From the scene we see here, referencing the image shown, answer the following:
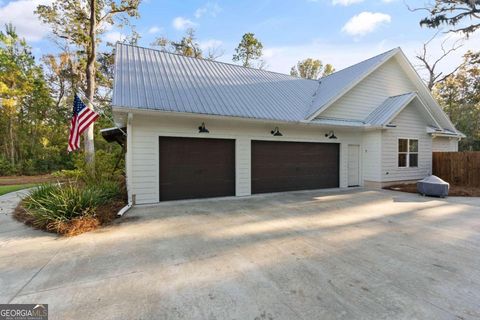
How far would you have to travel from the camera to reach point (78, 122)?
6.21 m

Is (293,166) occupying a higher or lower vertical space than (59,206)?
higher

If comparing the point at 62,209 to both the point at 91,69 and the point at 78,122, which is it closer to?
the point at 78,122

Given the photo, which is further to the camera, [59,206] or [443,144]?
[443,144]

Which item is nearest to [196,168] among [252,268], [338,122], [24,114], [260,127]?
[260,127]

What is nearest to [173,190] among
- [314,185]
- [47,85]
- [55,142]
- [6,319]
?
[6,319]

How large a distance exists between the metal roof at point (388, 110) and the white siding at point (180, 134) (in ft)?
9.57

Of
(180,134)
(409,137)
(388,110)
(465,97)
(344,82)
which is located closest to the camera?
(180,134)

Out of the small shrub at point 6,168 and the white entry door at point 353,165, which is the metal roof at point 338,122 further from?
the small shrub at point 6,168

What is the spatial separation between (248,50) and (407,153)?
17.3 meters

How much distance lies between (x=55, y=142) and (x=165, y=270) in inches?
949

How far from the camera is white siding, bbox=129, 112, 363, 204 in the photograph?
7.20 m

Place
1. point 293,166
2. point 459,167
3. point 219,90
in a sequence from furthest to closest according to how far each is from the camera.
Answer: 1. point 459,167
2. point 293,166
3. point 219,90

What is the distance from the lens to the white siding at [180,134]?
283 inches

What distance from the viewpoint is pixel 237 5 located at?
11109 mm
